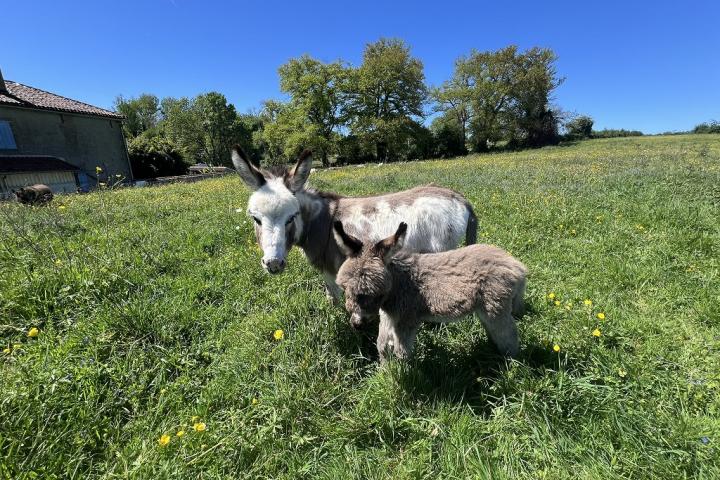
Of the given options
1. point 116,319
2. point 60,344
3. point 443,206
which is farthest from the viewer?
point 443,206

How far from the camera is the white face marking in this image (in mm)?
3062

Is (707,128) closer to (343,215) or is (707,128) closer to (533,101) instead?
(533,101)

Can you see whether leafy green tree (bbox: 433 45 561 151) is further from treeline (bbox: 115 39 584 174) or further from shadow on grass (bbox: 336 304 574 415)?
shadow on grass (bbox: 336 304 574 415)

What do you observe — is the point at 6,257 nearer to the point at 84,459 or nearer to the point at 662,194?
the point at 84,459

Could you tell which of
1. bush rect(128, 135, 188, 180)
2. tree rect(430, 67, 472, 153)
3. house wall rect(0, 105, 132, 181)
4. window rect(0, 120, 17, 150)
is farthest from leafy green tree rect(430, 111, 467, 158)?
window rect(0, 120, 17, 150)

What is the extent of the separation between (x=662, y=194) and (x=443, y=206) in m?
8.62

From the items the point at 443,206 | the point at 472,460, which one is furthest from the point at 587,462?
the point at 443,206

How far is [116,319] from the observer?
335 cm

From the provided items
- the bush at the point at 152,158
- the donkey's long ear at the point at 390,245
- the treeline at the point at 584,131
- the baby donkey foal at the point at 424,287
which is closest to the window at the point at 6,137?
the bush at the point at 152,158

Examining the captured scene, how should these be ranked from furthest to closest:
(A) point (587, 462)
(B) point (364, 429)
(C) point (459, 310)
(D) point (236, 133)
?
(D) point (236, 133), (C) point (459, 310), (B) point (364, 429), (A) point (587, 462)

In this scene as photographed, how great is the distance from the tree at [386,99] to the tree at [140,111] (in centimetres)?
5306

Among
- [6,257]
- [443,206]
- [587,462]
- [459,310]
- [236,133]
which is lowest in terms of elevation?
[587,462]

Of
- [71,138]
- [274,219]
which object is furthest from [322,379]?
[71,138]

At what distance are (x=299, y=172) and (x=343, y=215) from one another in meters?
0.76
